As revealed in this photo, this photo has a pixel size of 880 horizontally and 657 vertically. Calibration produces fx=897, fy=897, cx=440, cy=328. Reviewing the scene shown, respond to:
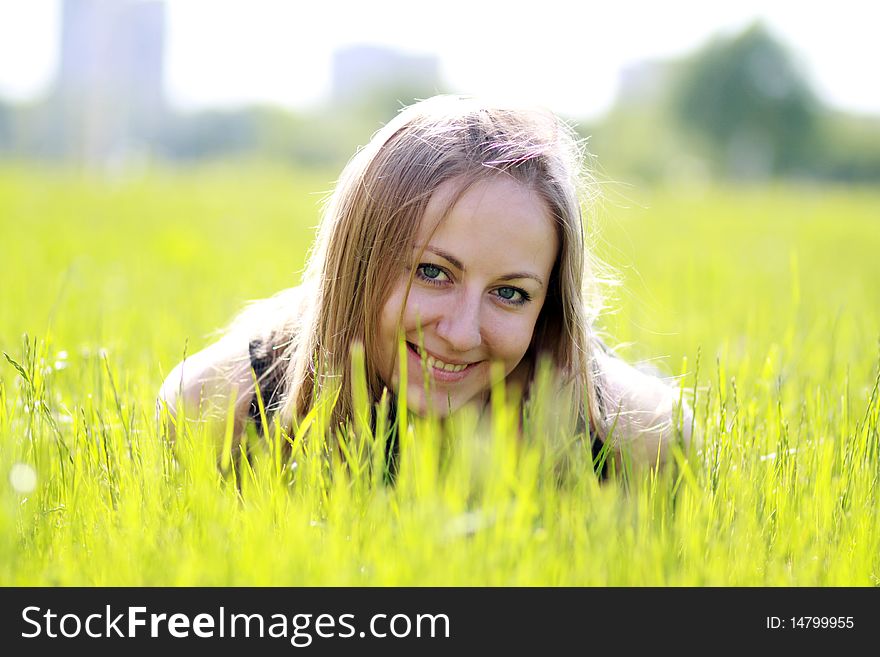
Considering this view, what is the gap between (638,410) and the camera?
2.55 m

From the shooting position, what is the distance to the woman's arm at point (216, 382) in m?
2.50

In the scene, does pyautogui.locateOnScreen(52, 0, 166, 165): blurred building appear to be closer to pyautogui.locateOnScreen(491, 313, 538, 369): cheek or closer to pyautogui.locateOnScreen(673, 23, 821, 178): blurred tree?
pyautogui.locateOnScreen(491, 313, 538, 369): cheek

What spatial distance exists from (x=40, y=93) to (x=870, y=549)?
83554mm

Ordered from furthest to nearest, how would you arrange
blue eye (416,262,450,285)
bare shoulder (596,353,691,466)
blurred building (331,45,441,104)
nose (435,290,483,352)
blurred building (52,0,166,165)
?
blurred building (331,45,441,104) < blurred building (52,0,166,165) < bare shoulder (596,353,691,466) < blue eye (416,262,450,285) < nose (435,290,483,352)

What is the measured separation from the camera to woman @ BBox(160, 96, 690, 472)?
2.20 m

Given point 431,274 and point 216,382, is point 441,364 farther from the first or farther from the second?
point 216,382

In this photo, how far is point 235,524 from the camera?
1617 millimetres

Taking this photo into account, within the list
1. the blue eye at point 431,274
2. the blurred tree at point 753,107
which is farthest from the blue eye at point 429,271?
the blurred tree at point 753,107

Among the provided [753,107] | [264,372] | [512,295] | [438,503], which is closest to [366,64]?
[753,107]

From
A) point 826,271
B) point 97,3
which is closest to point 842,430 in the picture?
point 826,271

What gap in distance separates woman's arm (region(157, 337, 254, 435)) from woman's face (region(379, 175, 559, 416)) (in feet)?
1.64

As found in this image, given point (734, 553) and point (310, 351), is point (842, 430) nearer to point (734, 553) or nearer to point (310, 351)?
point (734, 553)

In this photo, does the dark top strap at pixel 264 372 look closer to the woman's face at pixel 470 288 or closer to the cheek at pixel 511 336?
the woman's face at pixel 470 288

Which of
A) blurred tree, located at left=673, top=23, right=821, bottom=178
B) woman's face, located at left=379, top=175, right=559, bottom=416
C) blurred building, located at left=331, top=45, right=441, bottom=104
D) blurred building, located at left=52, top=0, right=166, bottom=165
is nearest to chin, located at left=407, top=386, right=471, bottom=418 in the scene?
woman's face, located at left=379, top=175, right=559, bottom=416
